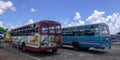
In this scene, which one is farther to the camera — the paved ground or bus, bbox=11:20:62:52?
bus, bbox=11:20:62:52

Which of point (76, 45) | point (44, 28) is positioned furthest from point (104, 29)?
point (44, 28)

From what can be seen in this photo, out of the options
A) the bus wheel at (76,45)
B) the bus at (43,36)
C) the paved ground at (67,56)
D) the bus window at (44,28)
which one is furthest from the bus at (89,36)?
the bus window at (44,28)

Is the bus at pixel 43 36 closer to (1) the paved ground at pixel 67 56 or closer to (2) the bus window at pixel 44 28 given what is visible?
(2) the bus window at pixel 44 28

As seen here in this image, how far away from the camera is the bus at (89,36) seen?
1386 centimetres

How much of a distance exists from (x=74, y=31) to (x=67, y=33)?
5.01 ft

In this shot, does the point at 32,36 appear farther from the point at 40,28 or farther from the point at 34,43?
the point at 40,28

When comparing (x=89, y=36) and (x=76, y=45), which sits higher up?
(x=89, y=36)

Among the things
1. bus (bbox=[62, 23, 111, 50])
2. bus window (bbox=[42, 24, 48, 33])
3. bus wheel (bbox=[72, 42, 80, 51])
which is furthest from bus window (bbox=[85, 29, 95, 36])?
bus window (bbox=[42, 24, 48, 33])

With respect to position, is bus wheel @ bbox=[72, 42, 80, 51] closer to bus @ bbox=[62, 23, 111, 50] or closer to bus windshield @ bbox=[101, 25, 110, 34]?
bus @ bbox=[62, 23, 111, 50]

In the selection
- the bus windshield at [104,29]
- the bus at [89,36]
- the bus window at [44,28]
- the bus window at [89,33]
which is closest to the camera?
the bus window at [44,28]

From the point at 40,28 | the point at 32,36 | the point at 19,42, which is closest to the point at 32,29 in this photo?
the point at 32,36

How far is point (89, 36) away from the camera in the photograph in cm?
1485

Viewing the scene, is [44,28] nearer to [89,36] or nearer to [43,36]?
[43,36]

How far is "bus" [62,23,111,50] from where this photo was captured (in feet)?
45.5
